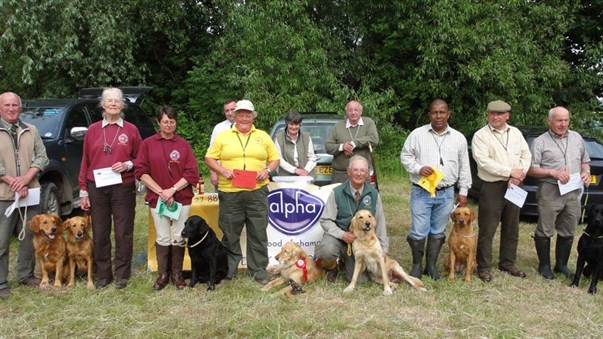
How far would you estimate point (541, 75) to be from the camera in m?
12.0

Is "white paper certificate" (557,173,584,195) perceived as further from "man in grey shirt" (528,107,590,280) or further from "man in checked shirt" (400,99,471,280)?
"man in checked shirt" (400,99,471,280)

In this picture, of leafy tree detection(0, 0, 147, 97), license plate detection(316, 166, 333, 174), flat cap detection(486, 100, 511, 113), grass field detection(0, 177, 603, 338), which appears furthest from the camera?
leafy tree detection(0, 0, 147, 97)

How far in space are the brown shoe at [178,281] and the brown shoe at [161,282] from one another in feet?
0.27

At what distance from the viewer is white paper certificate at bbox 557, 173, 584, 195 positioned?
507cm

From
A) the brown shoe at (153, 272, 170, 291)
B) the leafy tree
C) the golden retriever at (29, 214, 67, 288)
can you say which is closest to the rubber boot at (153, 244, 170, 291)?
the brown shoe at (153, 272, 170, 291)

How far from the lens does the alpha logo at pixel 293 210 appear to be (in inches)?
215

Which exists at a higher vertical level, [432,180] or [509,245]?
[432,180]

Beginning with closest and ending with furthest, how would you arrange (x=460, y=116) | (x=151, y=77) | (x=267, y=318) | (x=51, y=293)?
(x=267, y=318) < (x=51, y=293) < (x=460, y=116) < (x=151, y=77)

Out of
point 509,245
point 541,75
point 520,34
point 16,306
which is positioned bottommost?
point 16,306

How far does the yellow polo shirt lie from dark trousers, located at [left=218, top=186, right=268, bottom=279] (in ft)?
0.36

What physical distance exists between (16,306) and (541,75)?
11902 mm

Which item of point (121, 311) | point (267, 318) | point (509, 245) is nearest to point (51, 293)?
point (121, 311)

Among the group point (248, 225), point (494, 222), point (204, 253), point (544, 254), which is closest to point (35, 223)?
point (204, 253)

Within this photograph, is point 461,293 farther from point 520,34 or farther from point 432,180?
point 520,34
